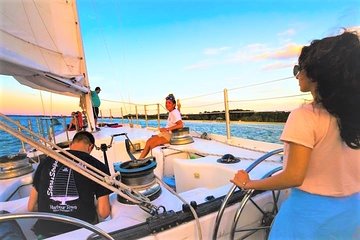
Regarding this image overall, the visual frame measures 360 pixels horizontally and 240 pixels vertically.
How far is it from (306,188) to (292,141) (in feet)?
0.80

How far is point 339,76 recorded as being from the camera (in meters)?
0.77

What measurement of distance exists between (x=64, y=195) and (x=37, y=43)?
1.78m

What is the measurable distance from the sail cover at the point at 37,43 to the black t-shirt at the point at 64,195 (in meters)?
0.67

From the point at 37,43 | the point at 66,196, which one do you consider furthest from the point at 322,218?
the point at 37,43

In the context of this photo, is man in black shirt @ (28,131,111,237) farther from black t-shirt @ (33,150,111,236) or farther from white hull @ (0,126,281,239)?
white hull @ (0,126,281,239)

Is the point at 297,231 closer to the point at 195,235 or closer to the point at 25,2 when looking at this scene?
the point at 195,235

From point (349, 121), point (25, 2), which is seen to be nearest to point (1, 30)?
point (25, 2)

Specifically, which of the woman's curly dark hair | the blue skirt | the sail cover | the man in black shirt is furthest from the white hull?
the sail cover

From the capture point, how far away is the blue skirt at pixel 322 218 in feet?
2.98

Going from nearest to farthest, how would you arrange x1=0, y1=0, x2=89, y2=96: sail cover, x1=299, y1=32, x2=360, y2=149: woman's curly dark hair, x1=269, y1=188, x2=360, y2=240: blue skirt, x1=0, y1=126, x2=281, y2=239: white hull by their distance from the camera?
1. x1=299, y1=32, x2=360, y2=149: woman's curly dark hair
2. x1=269, y1=188, x2=360, y2=240: blue skirt
3. x1=0, y1=126, x2=281, y2=239: white hull
4. x1=0, y1=0, x2=89, y2=96: sail cover

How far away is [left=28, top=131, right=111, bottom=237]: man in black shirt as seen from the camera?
148 cm

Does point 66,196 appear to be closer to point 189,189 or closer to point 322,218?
point 322,218

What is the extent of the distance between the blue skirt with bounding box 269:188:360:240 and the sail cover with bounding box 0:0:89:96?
153cm

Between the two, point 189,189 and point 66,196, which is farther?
point 189,189
